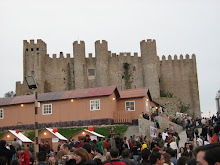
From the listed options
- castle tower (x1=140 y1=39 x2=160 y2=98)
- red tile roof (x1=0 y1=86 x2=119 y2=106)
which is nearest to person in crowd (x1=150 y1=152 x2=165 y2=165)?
red tile roof (x1=0 y1=86 x2=119 y2=106)

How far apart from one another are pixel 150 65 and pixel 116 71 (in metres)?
5.56

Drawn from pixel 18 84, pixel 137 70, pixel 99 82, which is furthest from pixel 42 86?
pixel 137 70

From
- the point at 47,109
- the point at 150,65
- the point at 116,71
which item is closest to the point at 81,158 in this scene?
the point at 47,109

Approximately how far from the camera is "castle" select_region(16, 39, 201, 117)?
58375mm

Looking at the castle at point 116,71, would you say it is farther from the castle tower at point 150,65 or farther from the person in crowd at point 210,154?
the person in crowd at point 210,154

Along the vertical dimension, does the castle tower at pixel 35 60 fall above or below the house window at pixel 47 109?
above

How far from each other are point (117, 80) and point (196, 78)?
12.6m

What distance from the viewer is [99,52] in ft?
193

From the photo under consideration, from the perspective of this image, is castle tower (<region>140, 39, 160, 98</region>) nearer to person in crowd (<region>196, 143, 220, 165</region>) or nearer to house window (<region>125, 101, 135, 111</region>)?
house window (<region>125, 101, 135, 111</region>)

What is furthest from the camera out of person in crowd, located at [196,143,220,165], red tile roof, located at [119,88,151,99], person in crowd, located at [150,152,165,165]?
red tile roof, located at [119,88,151,99]

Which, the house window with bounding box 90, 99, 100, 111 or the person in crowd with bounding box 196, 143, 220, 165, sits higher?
the house window with bounding box 90, 99, 100, 111

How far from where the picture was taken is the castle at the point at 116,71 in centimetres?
5838

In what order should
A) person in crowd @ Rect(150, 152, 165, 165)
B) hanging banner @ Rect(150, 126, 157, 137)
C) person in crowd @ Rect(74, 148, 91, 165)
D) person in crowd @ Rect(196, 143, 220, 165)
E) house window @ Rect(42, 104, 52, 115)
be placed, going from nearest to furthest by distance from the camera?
person in crowd @ Rect(196, 143, 220, 165)
person in crowd @ Rect(74, 148, 91, 165)
person in crowd @ Rect(150, 152, 165, 165)
hanging banner @ Rect(150, 126, 157, 137)
house window @ Rect(42, 104, 52, 115)

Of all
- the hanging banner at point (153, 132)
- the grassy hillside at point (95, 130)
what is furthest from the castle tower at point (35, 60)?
the hanging banner at point (153, 132)
